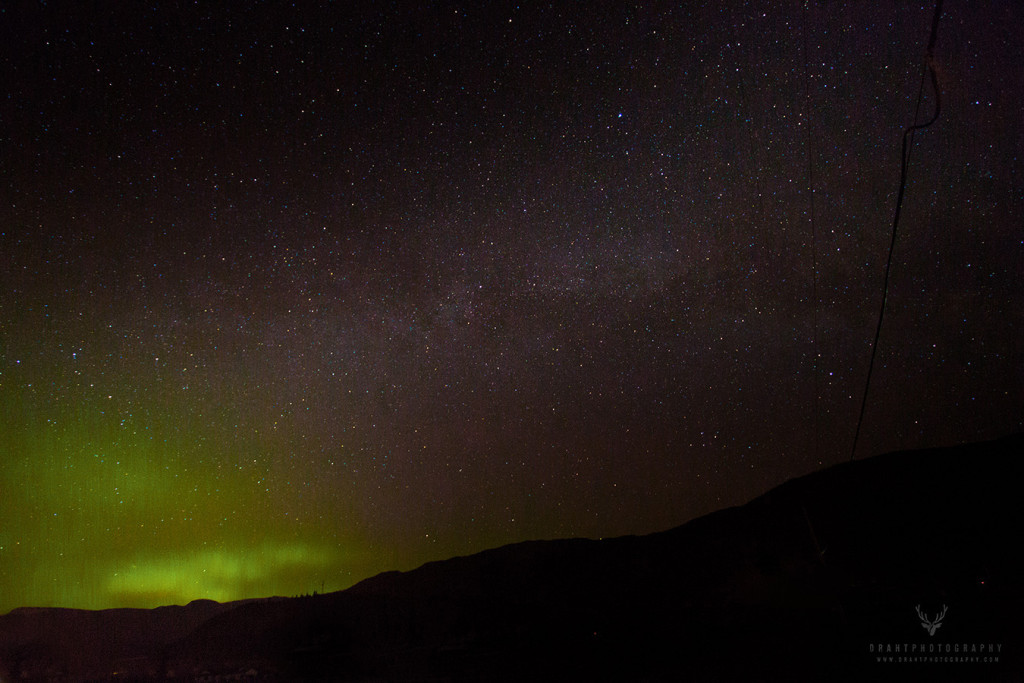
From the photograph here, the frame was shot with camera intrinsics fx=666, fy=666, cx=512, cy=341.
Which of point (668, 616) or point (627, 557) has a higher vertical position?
point (627, 557)

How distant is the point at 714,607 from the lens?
88.9 feet

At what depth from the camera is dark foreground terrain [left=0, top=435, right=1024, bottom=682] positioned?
1356 centimetres

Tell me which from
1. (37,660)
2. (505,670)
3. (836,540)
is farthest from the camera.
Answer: (37,660)

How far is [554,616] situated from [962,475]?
2369 centimetres

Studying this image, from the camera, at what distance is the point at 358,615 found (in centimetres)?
3803

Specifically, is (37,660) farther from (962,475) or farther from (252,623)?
(962,475)

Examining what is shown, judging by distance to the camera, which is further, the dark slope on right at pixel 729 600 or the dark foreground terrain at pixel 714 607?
the dark slope on right at pixel 729 600

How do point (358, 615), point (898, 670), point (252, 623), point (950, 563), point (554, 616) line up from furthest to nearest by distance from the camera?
point (252, 623)
point (358, 615)
point (554, 616)
point (950, 563)
point (898, 670)

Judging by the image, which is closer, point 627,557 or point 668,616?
point 668,616

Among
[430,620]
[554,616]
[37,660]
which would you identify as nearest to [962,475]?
[554,616]

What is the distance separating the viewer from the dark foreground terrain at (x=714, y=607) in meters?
13.6

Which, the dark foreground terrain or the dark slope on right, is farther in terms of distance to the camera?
the dark slope on right

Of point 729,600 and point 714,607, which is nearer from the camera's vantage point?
point 714,607

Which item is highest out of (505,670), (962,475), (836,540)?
(962,475)
